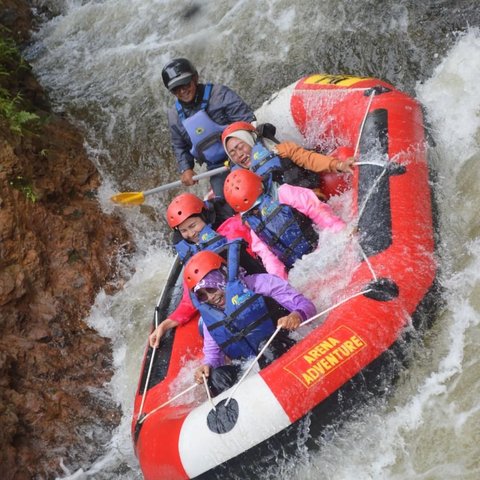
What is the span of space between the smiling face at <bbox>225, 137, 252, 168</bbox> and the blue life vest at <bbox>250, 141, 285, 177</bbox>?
0.12 m

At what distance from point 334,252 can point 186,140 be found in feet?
6.72

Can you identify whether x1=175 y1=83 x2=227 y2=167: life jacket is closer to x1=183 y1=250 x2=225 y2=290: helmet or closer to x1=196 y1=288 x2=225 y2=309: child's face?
x1=183 y1=250 x2=225 y2=290: helmet

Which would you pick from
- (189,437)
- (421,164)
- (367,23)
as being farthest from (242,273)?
(367,23)

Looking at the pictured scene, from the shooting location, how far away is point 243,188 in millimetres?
4332

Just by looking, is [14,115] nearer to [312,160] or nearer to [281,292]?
[312,160]

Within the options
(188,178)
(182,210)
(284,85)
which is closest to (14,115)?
(188,178)

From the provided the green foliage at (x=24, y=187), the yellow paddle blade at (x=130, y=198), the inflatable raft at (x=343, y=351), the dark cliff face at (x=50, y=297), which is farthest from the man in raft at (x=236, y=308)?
the green foliage at (x=24, y=187)

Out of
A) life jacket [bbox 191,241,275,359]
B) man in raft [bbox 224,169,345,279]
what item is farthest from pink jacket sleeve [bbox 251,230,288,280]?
life jacket [bbox 191,241,275,359]

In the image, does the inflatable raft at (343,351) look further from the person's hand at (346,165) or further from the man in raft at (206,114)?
the man in raft at (206,114)

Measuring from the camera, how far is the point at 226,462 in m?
3.48

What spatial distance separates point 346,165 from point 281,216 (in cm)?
60

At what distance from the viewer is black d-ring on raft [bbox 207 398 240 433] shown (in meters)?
3.48

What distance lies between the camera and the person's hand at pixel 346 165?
14.6 feet

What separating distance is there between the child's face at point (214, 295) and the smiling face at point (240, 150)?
1.22 m
